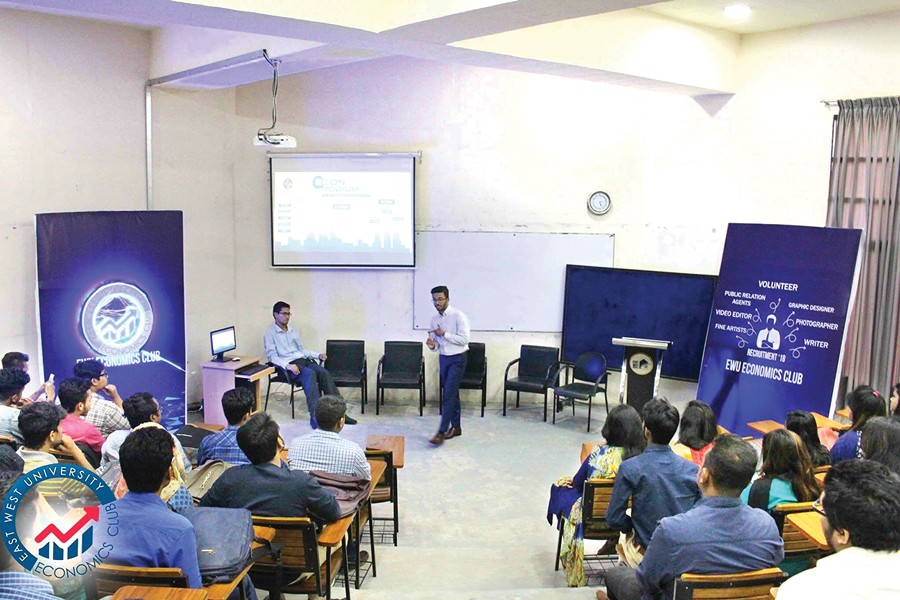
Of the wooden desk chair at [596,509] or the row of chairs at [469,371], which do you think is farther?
the row of chairs at [469,371]

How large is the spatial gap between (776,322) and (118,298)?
5.73m

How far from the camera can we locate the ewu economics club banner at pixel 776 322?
6.09 m

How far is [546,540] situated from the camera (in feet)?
17.0

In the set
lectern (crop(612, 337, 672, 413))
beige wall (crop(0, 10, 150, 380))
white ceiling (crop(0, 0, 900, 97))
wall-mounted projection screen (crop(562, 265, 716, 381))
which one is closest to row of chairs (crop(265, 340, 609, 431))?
wall-mounted projection screen (crop(562, 265, 716, 381))

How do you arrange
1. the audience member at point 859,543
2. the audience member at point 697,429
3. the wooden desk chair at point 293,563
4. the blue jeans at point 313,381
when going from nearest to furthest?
the audience member at point 859,543 < the wooden desk chair at point 293,563 < the audience member at point 697,429 < the blue jeans at point 313,381

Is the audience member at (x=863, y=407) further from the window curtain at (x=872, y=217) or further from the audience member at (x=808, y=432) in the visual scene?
the window curtain at (x=872, y=217)

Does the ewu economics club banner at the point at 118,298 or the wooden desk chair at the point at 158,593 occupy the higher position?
the ewu economics club banner at the point at 118,298

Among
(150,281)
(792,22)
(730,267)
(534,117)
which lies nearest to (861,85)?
(792,22)

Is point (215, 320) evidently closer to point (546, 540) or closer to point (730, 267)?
point (546, 540)

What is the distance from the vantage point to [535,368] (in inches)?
324

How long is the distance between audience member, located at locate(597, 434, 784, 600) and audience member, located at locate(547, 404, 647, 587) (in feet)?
3.95

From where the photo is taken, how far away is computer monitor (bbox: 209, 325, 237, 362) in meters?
7.49

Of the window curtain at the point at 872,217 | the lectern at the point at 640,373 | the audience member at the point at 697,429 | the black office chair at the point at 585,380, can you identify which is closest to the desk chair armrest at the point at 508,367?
the black office chair at the point at 585,380

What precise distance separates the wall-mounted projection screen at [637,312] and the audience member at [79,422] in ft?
16.5
